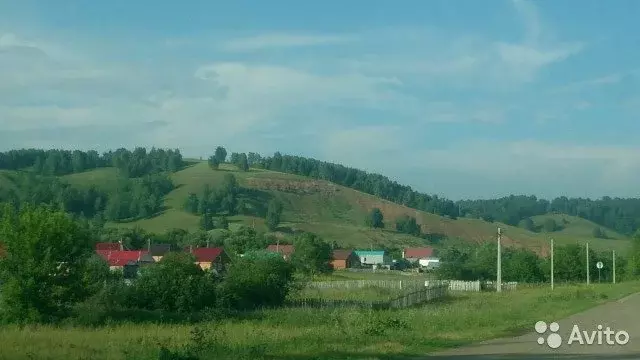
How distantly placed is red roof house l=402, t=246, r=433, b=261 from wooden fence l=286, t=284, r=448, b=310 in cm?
9219

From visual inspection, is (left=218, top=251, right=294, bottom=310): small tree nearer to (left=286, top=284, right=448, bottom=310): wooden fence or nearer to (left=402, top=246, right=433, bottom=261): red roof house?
(left=286, top=284, right=448, bottom=310): wooden fence

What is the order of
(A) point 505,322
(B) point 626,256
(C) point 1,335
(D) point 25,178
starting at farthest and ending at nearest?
(D) point 25,178 → (B) point 626,256 → (A) point 505,322 → (C) point 1,335

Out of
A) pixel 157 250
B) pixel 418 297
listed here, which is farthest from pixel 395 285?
pixel 157 250

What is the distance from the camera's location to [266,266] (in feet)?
178

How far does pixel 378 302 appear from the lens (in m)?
52.0

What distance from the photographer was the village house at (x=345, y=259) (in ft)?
428

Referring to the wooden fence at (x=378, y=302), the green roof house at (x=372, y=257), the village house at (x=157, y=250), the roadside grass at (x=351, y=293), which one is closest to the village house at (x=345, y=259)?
the green roof house at (x=372, y=257)

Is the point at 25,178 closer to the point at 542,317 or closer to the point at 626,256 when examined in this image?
the point at 626,256

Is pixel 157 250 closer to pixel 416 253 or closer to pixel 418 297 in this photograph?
pixel 418 297

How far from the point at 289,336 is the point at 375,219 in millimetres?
153099

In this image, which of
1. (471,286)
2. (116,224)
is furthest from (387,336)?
(116,224)

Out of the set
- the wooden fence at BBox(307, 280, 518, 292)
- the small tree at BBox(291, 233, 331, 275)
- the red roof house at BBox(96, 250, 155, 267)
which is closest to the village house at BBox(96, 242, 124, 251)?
the red roof house at BBox(96, 250, 155, 267)

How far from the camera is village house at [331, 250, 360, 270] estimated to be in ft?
428

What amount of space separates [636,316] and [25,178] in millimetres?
137268
